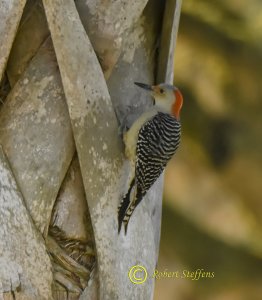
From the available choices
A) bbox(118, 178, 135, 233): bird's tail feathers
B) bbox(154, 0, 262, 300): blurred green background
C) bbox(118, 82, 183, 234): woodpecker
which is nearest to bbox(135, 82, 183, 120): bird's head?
bbox(118, 82, 183, 234): woodpecker

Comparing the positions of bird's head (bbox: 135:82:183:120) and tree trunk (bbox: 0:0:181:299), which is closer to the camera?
tree trunk (bbox: 0:0:181:299)

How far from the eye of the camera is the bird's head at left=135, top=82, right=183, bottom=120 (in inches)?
86.0

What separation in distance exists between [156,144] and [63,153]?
619 mm

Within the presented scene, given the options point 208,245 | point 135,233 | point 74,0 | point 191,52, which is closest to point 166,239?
point 208,245

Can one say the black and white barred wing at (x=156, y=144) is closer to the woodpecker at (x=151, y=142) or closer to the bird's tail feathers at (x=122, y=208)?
the woodpecker at (x=151, y=142)

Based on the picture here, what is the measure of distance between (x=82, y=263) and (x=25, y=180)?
9.2 inches

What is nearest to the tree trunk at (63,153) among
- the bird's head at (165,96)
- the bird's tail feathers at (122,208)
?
the bird's tail feathers at (122,208)

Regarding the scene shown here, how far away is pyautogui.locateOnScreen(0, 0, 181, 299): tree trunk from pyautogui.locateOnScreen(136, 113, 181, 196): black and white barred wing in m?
0.32

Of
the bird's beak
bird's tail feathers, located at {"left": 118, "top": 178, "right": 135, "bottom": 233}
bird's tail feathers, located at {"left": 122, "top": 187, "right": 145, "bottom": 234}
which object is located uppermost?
the bird's beak

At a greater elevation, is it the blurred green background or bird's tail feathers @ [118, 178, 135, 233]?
bird's tail feathers @ [118, 178, 135, 233]

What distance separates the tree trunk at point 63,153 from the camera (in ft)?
6.19

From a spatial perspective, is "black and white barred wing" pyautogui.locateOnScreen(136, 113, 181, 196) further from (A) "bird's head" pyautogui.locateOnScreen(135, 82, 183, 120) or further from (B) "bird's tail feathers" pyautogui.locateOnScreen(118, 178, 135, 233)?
(B) "bird's tail feathers" pyautogui.locateOnScreen(118, 178, 135, 233)

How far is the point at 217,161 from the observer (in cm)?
344

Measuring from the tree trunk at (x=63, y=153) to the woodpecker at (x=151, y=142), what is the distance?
0.05m
